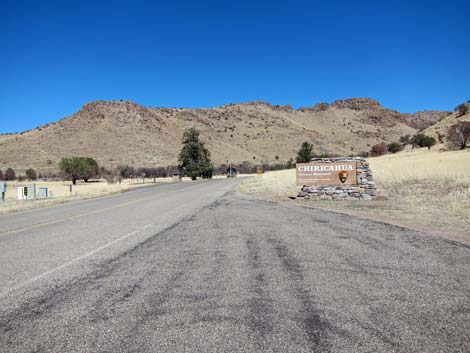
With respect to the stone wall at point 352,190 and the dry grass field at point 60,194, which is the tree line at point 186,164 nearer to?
the dry grass field at point 60,194

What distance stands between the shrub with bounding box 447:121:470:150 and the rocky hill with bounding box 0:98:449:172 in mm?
44093

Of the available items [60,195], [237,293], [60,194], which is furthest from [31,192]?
[237,293]

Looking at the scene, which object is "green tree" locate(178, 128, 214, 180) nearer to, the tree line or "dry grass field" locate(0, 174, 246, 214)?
the tree line

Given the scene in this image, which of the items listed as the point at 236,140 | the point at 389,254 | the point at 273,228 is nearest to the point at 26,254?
the point at 273,228

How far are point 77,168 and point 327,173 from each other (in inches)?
1711

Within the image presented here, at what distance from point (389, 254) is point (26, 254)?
6970 mm

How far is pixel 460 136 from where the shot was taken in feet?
184

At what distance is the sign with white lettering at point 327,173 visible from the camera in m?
19.7

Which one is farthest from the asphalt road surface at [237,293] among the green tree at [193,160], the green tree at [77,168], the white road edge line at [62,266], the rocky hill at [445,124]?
the rocky hill at [445,124]

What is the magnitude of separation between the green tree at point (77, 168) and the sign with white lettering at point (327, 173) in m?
41.3

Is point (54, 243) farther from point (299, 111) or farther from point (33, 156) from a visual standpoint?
point (299, 111)

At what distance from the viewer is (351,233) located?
960 cm

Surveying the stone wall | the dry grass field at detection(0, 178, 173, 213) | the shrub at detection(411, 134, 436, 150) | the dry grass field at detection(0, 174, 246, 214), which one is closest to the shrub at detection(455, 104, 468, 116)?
the shrub at detection(411, 134, 436, 150)

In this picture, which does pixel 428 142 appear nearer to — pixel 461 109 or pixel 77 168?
pixel 461 109
